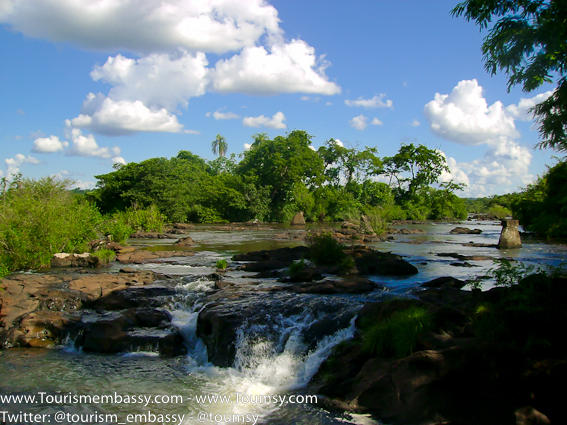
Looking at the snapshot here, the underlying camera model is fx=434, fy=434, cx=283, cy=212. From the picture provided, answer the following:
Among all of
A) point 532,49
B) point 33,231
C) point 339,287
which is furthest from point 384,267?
point 33,231

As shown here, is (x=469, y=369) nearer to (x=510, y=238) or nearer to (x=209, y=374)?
(x=209, y=374)

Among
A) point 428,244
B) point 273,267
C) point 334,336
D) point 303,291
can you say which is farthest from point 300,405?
point 428,244

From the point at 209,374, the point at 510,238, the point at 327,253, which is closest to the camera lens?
the point at 209,374

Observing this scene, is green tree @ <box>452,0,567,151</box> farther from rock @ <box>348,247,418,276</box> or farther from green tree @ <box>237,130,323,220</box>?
green tree @ <box>237,130,323,220</box>

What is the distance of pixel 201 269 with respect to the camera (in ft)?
60.2

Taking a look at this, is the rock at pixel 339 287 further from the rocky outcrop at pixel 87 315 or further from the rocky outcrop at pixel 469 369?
the rocky outcrop at pixel 469 369

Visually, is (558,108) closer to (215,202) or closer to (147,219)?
(147,219)

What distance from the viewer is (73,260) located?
60.1 feet

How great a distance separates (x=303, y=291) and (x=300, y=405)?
5.55 m

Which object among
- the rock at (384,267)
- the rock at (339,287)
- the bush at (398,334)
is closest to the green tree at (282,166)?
the rock at (384,267)

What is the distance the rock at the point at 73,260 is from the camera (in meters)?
18.0

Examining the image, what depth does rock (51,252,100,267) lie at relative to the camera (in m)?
18.0

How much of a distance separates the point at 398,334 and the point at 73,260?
15510mm

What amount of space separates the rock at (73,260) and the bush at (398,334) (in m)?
14.4
